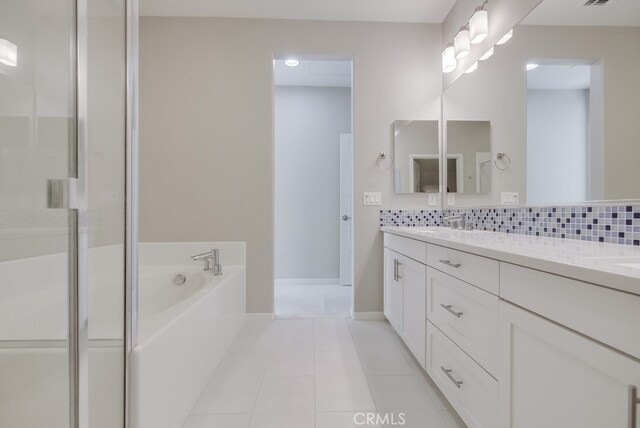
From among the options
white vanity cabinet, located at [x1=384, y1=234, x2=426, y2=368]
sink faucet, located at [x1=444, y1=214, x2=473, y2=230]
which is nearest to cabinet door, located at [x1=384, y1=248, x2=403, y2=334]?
white vanity cabinet, located at [x1=384, y1=234, x2=426, y2=368]

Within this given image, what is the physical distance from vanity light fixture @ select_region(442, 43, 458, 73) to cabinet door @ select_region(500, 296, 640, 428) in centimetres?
219

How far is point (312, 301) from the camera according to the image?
9.95 ft

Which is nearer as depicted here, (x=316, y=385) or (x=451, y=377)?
(x=451, y=377)

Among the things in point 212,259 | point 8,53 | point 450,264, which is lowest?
point 212,259

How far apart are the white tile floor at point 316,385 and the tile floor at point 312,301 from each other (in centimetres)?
46

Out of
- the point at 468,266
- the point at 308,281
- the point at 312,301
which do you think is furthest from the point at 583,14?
the point at 308,281

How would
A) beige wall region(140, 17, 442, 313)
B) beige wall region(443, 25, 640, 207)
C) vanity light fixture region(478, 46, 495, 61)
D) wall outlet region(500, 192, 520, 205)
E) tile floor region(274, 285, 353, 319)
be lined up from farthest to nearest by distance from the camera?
tile floor region(274, 285, 353, 319) < beige wall region(140, 17, 442, 313) < vanity light fixture region(478, 46, 495, 61) < wall outlet region(500, 192, 520, 205) < beige wall region(443, 25, 640, 207)

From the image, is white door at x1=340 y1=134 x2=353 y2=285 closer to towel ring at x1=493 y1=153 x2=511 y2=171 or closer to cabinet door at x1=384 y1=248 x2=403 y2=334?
cabinet door at x1=384 y1=248 x2=403 y2=334

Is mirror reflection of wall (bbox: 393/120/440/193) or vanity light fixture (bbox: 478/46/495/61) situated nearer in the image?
Answer: vanity light fixture (bbox: 478/46/495/61)

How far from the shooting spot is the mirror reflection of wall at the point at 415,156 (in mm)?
2482

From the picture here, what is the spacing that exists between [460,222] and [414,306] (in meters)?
0.96

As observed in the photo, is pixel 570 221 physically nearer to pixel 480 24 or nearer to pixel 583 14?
pixel 583 14

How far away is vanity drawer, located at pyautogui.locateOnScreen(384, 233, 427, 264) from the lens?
1550 mm

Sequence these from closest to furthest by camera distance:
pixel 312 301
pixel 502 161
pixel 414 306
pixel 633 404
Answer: pixel 633 404
pixel 414 306
pixel 502 161
pixel 312 301
